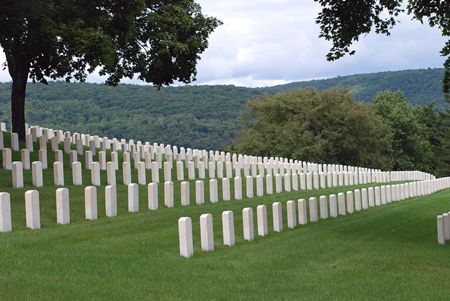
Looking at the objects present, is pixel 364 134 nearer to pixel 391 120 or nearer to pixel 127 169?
pixel 391 120

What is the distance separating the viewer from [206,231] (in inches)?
436

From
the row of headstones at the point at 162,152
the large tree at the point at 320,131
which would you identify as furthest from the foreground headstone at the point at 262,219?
the large tree at the point at 320,131

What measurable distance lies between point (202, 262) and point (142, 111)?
341 ft

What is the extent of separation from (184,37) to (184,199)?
14.5 m

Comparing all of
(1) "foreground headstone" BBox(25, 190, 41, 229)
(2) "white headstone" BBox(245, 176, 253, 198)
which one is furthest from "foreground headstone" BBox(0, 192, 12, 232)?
(2) "white headstone" BBox(245, 176, 253, 198)

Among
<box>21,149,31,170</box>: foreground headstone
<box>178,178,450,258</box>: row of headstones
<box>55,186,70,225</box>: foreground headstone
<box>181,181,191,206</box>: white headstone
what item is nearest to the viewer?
<box>178,178,450,258</box>: row of headstones

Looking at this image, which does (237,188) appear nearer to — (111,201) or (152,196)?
(152,196)

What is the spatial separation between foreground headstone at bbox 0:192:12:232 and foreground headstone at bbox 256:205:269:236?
182 inches

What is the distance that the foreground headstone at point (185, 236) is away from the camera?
34.4 feet

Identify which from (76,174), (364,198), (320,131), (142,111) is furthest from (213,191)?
(142,111)

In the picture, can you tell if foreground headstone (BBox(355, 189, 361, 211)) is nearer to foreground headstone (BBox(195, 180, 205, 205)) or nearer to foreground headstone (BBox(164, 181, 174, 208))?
foreground headstone (BBox(195, 180, 205, 205))

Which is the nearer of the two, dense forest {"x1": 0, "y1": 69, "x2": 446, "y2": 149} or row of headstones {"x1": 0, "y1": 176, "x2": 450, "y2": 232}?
row of headstones {"x1": 0, "y1": 176, "x2": 450, "y2": 232}

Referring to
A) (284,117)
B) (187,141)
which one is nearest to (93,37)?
(284,117)

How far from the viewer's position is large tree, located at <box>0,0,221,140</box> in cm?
2056
